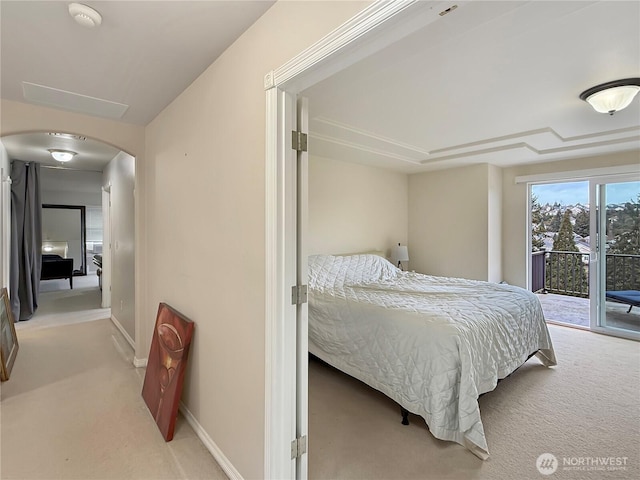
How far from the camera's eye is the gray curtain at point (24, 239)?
458cm

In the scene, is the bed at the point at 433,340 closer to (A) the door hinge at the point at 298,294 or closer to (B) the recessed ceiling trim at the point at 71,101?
(A) the door hinge at the point at 298,294

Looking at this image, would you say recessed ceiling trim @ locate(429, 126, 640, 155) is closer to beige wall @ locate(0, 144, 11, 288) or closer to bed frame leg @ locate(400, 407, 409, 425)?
bed frame leg @ locate(400, 407, 409, 425)

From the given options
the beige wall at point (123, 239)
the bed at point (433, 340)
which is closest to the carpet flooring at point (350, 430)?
the bed at point (433, 340)

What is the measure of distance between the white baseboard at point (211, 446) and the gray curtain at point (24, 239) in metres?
4.14

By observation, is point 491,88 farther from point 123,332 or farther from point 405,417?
point 123,332

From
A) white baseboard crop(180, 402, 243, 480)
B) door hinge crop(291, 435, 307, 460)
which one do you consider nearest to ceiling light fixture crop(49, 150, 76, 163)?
white baseboard crop(180, 402, 243, 480)

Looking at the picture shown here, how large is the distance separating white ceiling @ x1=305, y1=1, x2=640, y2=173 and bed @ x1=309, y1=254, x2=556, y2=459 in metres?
1.70

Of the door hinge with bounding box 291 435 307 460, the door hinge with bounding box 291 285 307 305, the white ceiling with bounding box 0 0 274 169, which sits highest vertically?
the white ceiling with bounding box 0 0 274 169

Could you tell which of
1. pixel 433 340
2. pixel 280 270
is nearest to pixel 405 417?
pixel 433 340

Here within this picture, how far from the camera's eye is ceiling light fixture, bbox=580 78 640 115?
7.38 feet

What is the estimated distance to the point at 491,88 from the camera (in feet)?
7.77

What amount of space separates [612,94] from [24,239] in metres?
7.24

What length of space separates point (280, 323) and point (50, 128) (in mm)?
2701

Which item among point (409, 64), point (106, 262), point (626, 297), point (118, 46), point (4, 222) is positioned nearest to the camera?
point (118, 46)
